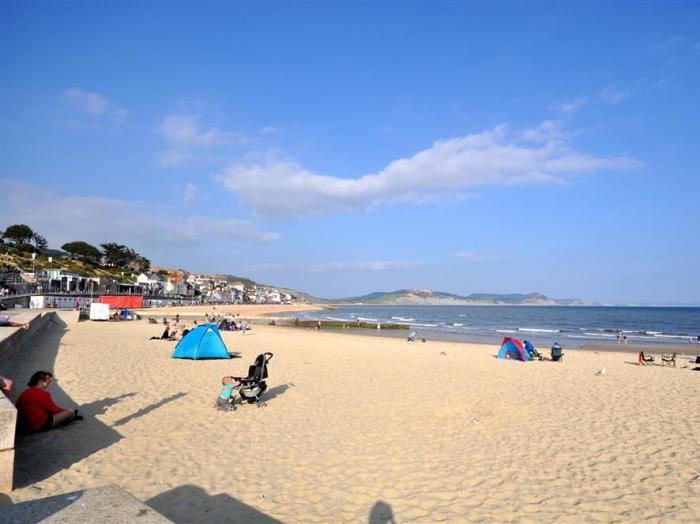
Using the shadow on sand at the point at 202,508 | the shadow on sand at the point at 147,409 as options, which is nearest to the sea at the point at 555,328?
the shadow on sand at the point at 147,409

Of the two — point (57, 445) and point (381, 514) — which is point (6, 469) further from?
point (381, 514)

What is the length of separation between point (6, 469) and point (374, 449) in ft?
15.7

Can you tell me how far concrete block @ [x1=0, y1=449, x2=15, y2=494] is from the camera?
15.4 feet

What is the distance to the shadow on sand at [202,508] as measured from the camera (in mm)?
4879

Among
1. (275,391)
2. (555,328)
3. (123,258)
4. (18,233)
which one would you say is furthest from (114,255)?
(275,391)

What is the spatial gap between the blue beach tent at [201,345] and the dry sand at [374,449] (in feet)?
7.73

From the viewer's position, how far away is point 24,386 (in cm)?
1067

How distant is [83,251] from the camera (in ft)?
392

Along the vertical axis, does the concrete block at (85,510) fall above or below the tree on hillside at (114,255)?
below

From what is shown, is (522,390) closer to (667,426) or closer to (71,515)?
(667,426)

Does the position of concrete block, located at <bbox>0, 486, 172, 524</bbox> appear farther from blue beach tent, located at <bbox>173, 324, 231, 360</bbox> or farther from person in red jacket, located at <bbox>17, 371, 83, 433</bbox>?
blue beach tent, located at <bbox>173, 324, 231, 360</bbox>

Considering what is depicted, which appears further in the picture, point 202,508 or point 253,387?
point 253,387

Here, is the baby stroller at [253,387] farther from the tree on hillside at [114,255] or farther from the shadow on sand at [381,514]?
the tree on hillside at [114,255]

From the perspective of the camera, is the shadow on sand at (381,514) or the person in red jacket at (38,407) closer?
the shadow on sand at (381,514)
